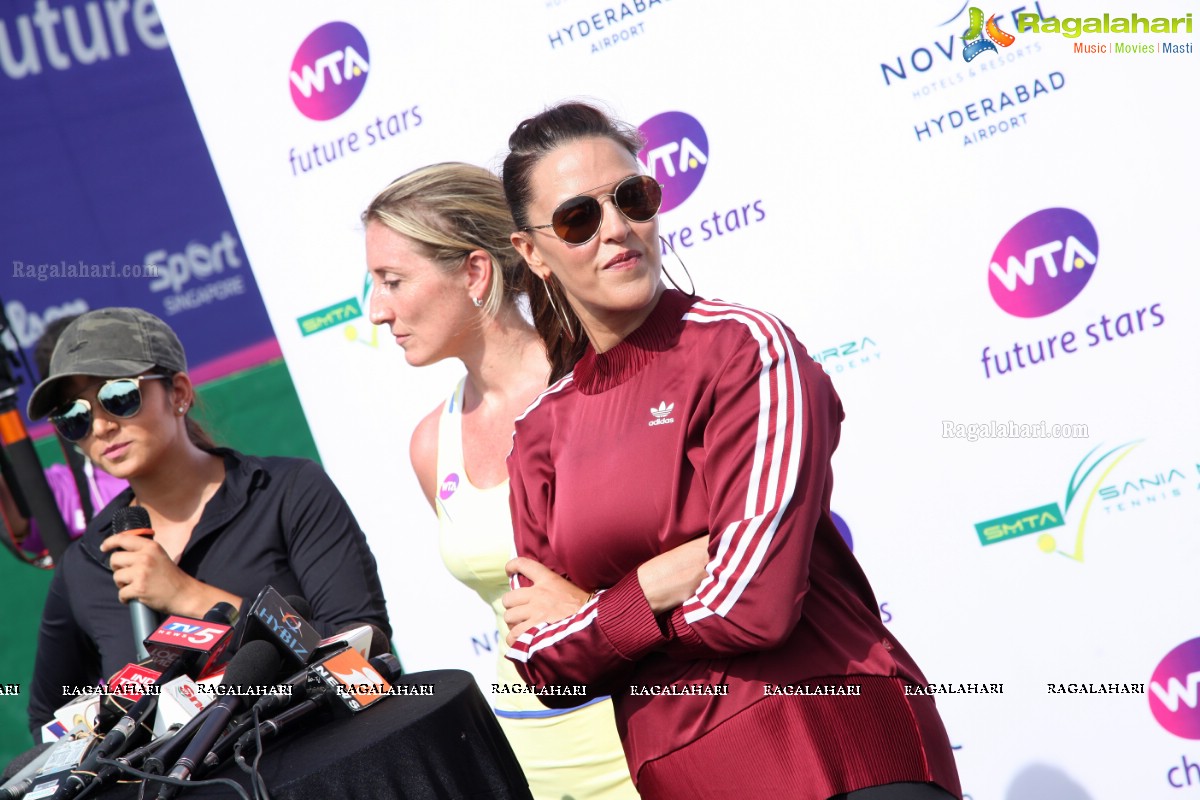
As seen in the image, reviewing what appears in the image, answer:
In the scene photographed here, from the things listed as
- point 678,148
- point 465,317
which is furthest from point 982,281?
point 465,317

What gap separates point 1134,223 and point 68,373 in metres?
2.84

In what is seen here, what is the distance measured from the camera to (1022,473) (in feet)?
11.2

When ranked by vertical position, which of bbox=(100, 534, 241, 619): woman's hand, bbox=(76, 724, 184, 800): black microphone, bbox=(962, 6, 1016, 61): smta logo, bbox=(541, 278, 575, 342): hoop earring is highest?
bbox=(962, 6, 1016, 61): smta logo

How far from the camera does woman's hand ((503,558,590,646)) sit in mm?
1883

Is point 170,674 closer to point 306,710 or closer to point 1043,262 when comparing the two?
point 306,710

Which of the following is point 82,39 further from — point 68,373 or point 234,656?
point 234,656

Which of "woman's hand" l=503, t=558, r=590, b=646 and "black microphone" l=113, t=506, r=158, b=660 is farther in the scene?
"black microphone" l=113, t=506, r=158, b=660

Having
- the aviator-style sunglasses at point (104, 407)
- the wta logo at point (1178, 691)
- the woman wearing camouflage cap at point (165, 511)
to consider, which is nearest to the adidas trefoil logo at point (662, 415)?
the woman wearing camouflage cap at point (165, 511)

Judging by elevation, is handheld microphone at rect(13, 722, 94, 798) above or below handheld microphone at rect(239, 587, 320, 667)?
below

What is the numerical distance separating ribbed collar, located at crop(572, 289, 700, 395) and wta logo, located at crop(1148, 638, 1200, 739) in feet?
7.13

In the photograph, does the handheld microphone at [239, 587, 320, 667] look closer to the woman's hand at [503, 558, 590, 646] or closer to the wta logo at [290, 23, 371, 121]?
the woman's hand at [503, 558, 590, 646]

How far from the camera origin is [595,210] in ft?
6.43

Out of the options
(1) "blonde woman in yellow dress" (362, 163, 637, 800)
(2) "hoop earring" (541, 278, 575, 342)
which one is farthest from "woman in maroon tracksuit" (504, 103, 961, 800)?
(1) "blonde woman in yellow dress" (362, 163, 637, 800)

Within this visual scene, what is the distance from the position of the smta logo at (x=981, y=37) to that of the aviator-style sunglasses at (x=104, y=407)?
2468mm
